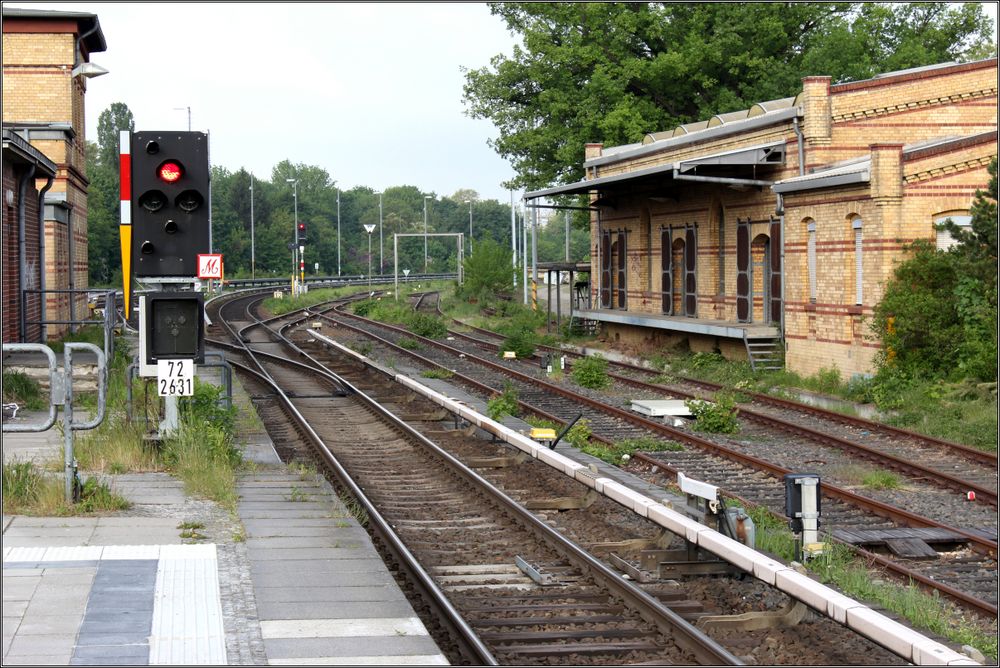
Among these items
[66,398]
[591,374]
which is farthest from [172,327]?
[591,374]

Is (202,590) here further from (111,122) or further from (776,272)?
(111,122)

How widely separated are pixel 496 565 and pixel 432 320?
30.5 meters

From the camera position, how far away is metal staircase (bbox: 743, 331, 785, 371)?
2466cm

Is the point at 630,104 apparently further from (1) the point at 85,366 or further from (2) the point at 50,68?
(1) the point at 85,366

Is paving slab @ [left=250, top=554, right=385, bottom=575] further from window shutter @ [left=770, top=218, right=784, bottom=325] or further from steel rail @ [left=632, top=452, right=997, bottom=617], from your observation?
window shutter @ [left=770, top=218, right=784, bottom=325]

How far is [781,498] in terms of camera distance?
12.6 m

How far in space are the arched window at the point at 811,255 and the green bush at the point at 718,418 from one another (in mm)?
6892

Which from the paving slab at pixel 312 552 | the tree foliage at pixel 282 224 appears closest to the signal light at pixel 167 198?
the paving slab at pixel 312 552

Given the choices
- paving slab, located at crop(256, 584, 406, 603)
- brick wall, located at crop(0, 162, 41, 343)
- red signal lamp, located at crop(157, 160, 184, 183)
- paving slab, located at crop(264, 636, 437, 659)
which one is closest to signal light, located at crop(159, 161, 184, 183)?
red signal lamp, located at crop(157, 160, 184, 183)

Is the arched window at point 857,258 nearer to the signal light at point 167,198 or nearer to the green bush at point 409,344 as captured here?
the signal light at point 167,198

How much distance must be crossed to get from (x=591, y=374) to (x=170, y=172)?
44.1ft

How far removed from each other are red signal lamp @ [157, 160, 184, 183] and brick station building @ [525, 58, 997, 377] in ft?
43.3

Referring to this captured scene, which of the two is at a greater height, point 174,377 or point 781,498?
point 174,377

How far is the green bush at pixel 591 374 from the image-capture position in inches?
944
